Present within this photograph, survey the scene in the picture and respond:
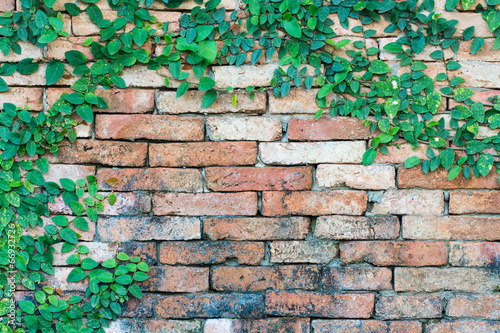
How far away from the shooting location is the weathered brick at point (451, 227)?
1.05m

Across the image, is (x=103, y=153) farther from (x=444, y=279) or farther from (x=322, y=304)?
A: (x=444, y=279)

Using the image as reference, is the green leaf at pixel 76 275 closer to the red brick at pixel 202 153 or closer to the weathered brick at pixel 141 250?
the weathered brick at pixel 141 250

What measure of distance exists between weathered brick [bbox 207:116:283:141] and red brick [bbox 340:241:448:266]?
50 centimetres

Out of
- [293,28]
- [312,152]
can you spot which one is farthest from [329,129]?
[293,28]

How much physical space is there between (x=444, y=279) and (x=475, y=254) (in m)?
0.15

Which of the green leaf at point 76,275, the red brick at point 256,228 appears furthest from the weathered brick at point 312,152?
the green leaf at point 76,275

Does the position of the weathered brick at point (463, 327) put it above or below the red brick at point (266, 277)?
below

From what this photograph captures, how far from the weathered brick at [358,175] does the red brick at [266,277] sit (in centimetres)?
33

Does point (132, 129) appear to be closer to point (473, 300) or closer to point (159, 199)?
point (159, 199)

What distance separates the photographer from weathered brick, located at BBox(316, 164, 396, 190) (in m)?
1.05

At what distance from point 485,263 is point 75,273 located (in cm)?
151

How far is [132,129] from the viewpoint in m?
1.04

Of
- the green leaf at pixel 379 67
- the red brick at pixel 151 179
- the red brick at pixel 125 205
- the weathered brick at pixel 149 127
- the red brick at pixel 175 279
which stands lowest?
the red brick at pixel 175 279

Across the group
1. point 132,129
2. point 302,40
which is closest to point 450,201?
point 302,40
